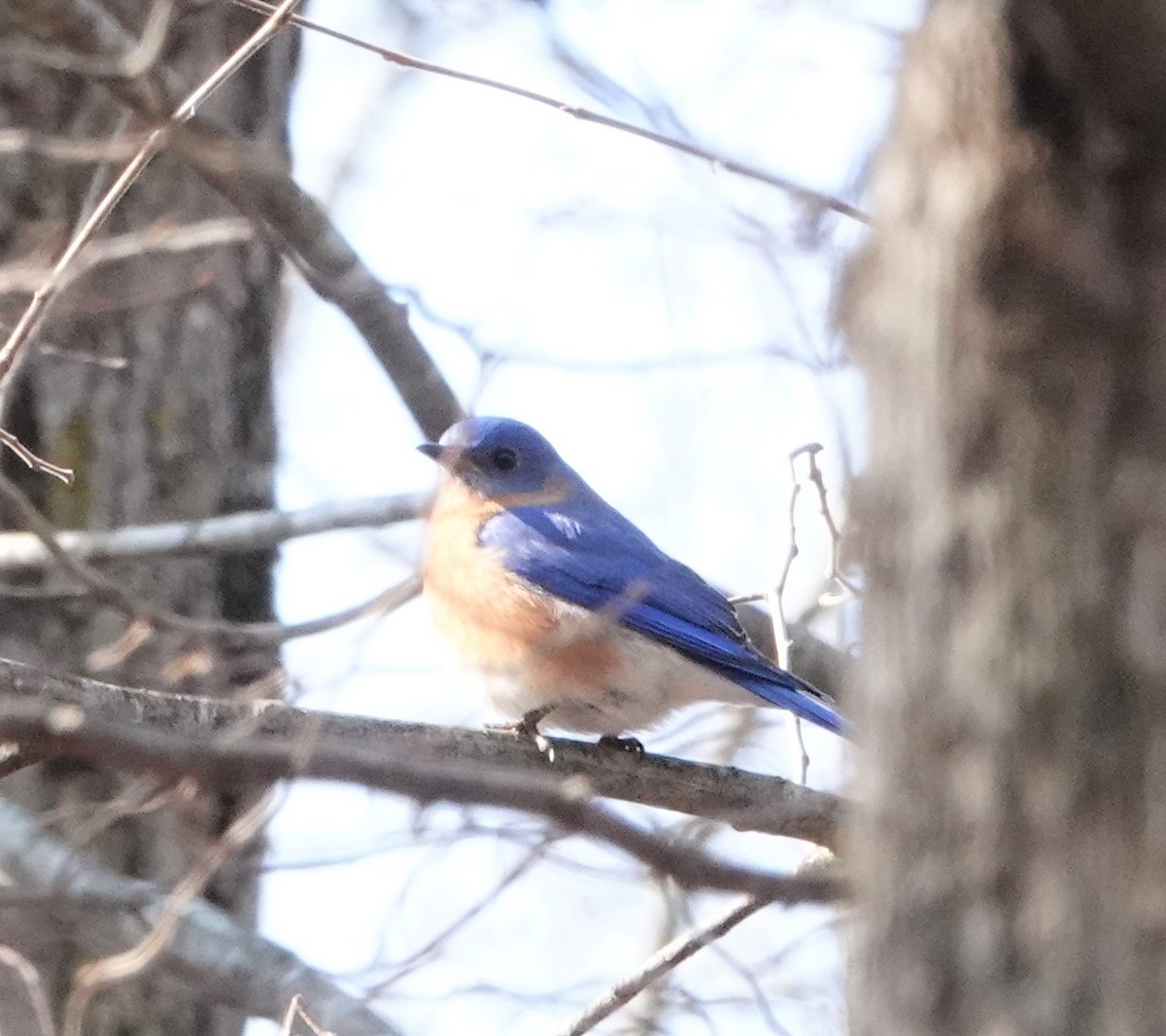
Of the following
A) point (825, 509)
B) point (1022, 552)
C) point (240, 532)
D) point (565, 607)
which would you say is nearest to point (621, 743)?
point (565, 607)

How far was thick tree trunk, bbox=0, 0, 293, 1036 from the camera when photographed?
14.6 ft

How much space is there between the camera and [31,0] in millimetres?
3896

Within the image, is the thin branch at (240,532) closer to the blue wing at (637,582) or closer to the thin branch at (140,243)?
the blue wing at (637,582)

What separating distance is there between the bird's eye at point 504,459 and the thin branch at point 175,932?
5.62 ft

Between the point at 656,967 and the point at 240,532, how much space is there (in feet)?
5.97

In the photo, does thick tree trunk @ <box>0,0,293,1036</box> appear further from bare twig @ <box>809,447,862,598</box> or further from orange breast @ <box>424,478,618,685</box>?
bare twig @ <box>809,447,862,598</box>

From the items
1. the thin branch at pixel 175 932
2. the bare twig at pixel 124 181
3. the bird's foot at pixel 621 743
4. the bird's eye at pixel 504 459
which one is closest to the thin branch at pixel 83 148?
the bare twig at pixel 124 181

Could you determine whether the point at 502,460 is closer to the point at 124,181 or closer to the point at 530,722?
the point at 530,722

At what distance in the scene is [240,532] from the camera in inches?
168

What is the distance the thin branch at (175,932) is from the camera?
3664 millimetres

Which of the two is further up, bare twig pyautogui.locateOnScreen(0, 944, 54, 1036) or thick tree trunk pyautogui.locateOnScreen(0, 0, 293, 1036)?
thick tree trunk pyautogui.locateOnScreen(0, 0, 293, 1036)

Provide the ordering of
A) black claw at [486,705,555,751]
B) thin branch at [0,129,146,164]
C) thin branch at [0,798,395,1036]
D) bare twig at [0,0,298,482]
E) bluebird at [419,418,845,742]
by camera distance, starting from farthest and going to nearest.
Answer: bluebird at [419,418,845,742]
black claw at [486,705,555,751]
thin branch at [0,798,395,1036]
thin branch at [0,129,146,164]
bare twig at [0,0,298,482]

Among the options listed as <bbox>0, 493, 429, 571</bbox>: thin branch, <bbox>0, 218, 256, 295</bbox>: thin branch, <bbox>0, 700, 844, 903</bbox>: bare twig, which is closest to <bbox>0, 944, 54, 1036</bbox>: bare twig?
<bbox>0, 493, 429, 571</bbox>: thin branch

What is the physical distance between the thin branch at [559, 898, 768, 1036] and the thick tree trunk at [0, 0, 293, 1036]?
1497 mm
